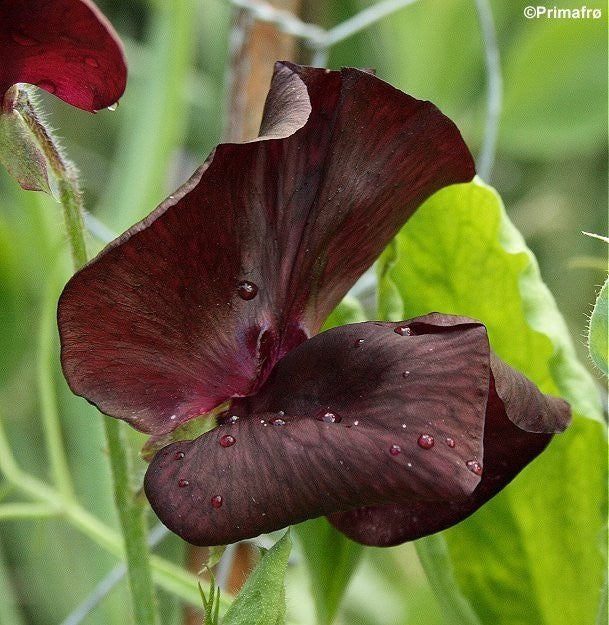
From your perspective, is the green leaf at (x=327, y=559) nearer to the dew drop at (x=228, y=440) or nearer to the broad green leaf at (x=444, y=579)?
the broad green leaf at (x=444, y=579)

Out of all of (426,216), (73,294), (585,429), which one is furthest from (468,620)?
(73,294)

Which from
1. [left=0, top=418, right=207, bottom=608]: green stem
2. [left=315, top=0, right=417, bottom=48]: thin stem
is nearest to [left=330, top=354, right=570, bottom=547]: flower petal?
[left=0, top=418, right=207, bottom=608]: green stem

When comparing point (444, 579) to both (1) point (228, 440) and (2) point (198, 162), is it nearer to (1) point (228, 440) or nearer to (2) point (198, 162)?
(1) point (228, 440)

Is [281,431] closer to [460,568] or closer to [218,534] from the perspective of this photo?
[218,534]

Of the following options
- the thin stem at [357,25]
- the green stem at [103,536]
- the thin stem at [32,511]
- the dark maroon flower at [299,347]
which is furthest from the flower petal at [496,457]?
the thin stem at [357,25]

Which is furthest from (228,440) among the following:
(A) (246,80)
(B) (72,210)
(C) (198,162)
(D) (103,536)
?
(C) (198,162)
